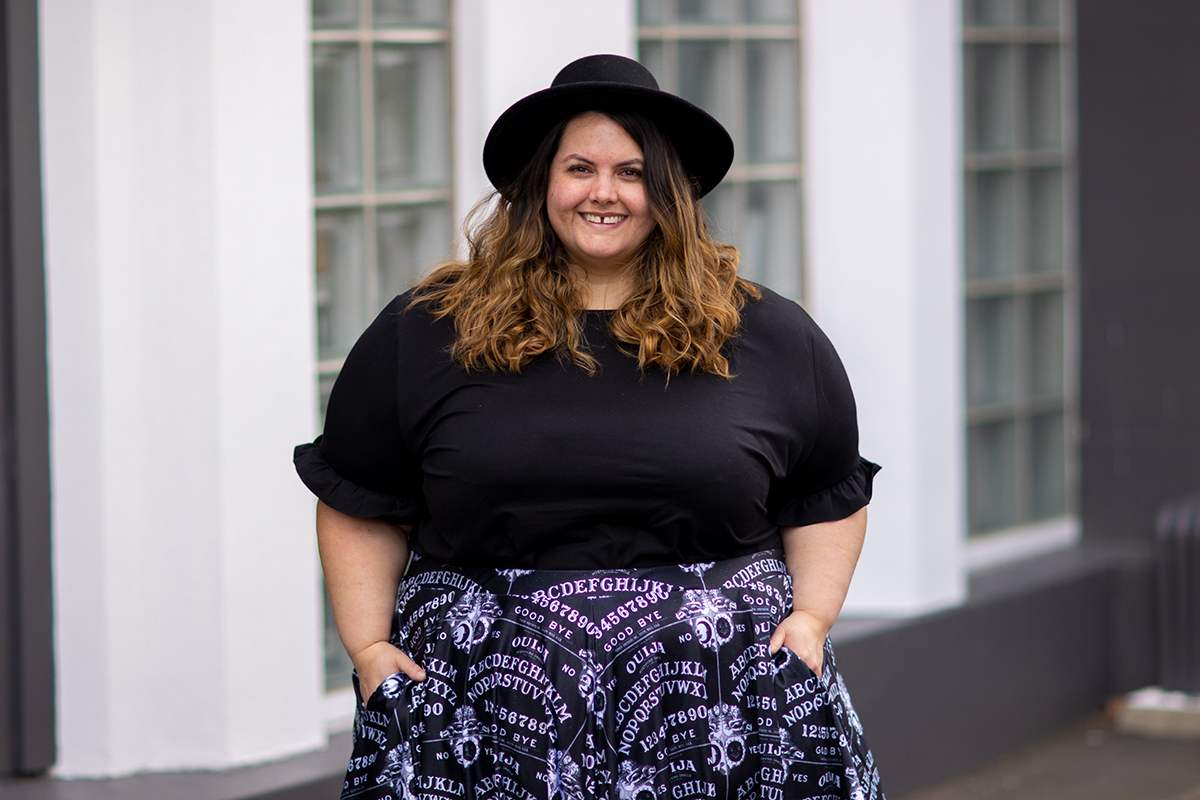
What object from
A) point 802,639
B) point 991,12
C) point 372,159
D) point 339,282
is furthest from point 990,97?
point 802,639

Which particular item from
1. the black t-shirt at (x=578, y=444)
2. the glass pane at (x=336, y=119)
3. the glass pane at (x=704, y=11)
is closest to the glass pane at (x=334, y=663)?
the glass pane at (x=336, y=119)

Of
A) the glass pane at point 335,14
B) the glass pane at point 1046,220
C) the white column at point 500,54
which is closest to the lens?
the glass pane at point 335,14

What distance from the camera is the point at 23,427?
10.3ft

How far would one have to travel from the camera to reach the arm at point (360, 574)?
249 cm

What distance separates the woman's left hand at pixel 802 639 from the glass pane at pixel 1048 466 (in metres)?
3.62

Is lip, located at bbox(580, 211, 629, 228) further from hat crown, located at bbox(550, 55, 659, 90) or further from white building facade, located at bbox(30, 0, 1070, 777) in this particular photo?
white building facade, located at bbox(30, 0, 1070, 777)

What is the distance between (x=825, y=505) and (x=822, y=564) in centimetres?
10

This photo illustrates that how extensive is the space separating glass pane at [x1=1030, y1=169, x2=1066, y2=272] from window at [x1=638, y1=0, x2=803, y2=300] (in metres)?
1.47

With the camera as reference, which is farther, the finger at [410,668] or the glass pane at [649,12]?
the glass pane at [649,12]

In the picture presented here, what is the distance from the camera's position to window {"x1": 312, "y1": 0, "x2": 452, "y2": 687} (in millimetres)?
3686

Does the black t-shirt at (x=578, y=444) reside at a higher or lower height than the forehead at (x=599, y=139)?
lower

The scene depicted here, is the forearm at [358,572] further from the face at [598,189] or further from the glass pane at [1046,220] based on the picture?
the glass pane at [1046,220]

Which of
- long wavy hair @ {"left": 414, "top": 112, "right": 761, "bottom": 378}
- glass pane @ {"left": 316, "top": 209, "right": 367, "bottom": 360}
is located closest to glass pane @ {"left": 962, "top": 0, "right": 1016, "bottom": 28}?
glass pane @ {"left": 316, "top": 209, "right": 367, "bottom": 360}

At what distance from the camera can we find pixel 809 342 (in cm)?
246
